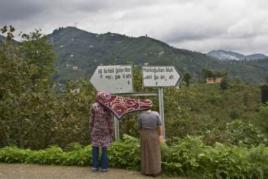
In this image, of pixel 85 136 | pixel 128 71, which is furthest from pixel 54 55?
pixel 128 71

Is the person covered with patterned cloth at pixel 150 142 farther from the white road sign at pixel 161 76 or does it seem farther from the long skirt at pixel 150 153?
the white road sign at pixel 161 76

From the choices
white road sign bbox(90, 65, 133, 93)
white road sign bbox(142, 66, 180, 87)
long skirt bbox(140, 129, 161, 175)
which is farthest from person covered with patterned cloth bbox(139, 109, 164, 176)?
white road sign bbox(90, 65, 133, 93)

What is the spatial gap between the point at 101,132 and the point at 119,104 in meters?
0.68

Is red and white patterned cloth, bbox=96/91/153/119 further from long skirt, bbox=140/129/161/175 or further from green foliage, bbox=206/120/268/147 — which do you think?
green foliage, bbox=206/120/268/147

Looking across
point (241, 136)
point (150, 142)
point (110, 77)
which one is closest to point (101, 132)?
point (150, 142)

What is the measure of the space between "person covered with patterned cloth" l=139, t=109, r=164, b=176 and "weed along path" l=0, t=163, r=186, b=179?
210mm

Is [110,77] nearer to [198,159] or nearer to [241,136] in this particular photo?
[198,159]

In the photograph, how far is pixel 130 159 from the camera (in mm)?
9852

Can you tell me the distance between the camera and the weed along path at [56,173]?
9.22 meters

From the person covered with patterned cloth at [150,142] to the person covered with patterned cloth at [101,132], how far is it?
0.61m

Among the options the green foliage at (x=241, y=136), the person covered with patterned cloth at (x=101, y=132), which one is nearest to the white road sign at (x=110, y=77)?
the person covered with patterned cloth at (x=101, y=132)

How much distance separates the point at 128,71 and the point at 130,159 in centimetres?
174

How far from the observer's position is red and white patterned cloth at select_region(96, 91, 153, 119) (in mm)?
9560

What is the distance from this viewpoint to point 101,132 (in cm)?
948
